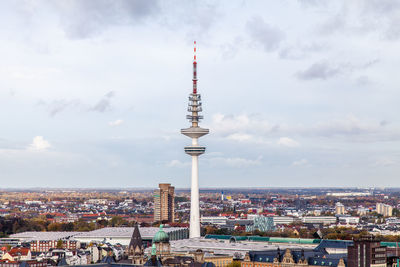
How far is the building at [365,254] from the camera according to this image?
131 m

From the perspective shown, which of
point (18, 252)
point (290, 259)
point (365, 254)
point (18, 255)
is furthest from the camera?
point (18, 252)

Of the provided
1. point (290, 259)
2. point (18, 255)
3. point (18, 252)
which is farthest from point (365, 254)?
point (18, 252)

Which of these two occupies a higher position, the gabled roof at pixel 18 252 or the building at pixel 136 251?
the building at pixel 136 251

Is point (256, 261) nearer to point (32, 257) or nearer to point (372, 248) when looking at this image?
point (372, 248)

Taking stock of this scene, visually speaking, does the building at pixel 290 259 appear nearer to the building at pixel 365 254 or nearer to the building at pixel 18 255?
the building at pixel 365 254

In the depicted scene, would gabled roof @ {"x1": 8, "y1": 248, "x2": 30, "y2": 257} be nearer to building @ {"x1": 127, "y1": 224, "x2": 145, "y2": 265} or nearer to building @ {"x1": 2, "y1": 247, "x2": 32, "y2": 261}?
building @ {"x1": 2, "y1": 247, "x2": 32, "y2": 261}

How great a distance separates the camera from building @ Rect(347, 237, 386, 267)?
131 meters

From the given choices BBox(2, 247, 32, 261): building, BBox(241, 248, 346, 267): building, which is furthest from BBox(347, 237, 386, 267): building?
BBox(2, 247, 32, 261): building

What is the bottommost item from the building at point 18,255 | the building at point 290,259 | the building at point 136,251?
the building at point 18,255

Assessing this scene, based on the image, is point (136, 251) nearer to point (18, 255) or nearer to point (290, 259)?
point (290, 259)

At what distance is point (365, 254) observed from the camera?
131 meters

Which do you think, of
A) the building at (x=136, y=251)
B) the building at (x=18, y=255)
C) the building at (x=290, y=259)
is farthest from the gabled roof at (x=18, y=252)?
the building at (x=290, y=259)

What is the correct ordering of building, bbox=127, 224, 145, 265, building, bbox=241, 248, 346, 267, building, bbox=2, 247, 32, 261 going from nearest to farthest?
building, bbox=127, 224, 145, 265 → building, bbox=241, 248, 346, 267 → building, bbox=2, 247, 32, 261

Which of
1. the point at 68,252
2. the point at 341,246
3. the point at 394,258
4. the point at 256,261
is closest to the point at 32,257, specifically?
the point at 68,252
